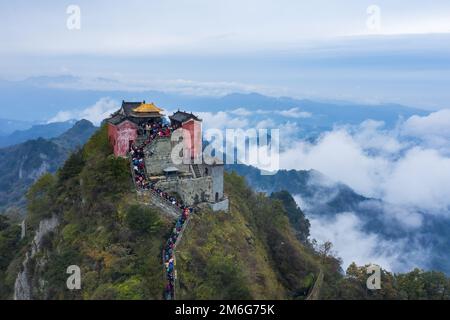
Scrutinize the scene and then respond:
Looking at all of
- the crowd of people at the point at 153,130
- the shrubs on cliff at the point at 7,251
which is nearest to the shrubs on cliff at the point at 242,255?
the crowd of people at the point at 153,130

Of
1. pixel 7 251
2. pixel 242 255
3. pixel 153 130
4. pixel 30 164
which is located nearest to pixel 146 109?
pixel 153 130

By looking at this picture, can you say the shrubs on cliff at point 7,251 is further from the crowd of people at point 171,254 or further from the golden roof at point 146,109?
the golden roof at point 146,109

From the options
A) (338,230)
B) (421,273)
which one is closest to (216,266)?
(421,273)

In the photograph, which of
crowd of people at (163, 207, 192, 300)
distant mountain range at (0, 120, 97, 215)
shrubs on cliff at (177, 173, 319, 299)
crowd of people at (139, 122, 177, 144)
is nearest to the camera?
crowd of people at (163, 207, 192, 300)

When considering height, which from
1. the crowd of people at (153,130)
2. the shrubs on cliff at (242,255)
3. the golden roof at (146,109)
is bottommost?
the shrubs on cliff at (242,255)

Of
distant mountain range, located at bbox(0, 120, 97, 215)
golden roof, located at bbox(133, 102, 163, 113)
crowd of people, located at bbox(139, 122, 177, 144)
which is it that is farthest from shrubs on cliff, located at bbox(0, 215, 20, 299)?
distant mountain range, located at bbox(0, 120, 97, 215)

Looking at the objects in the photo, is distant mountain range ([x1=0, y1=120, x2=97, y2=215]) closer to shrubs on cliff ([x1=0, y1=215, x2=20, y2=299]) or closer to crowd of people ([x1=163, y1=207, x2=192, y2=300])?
shrubs on cliff ([x1=0, y1=215, x2=20, y2=299])

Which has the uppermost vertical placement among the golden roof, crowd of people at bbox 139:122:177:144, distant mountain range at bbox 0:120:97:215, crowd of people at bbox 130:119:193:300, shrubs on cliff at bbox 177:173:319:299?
the golden roof
